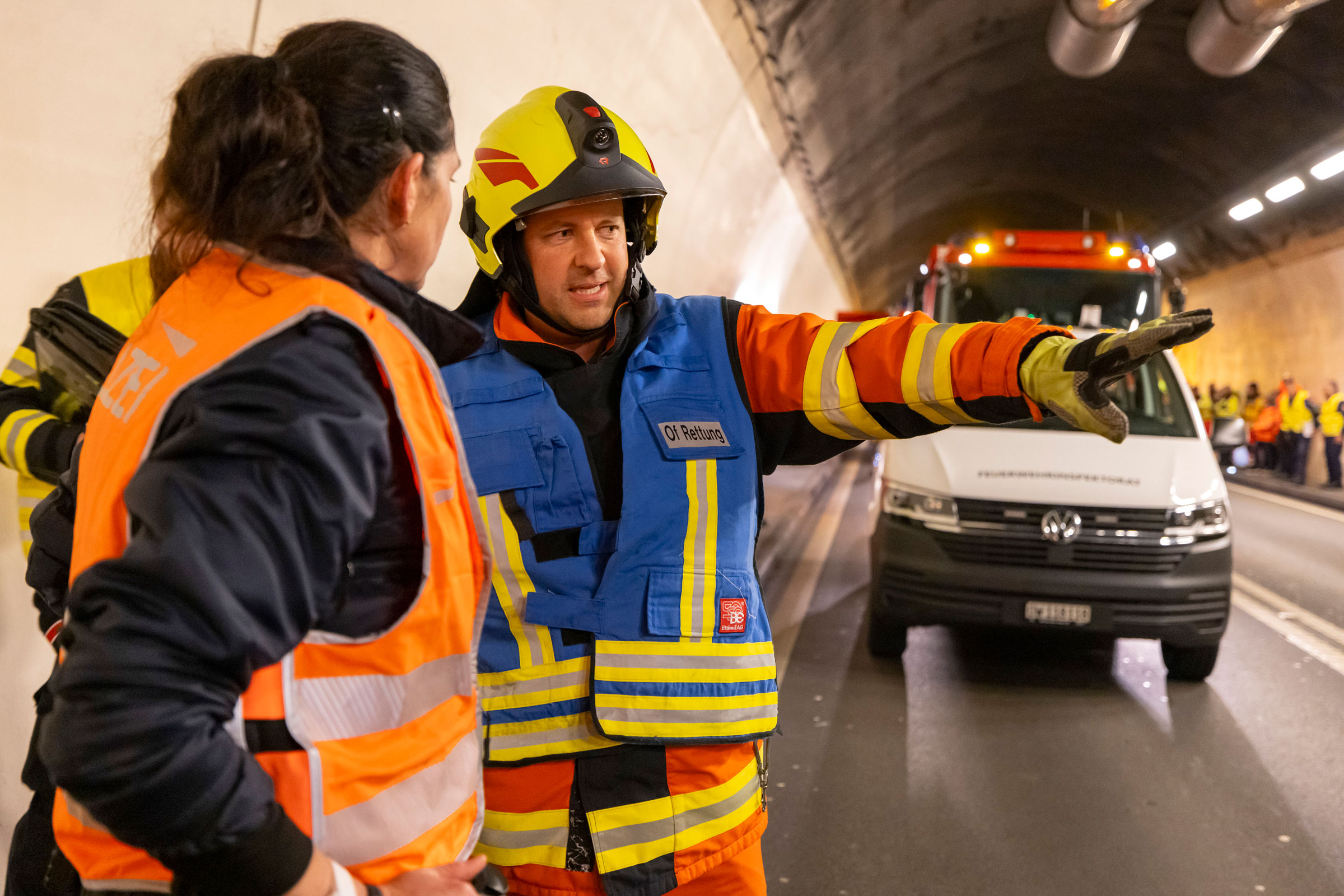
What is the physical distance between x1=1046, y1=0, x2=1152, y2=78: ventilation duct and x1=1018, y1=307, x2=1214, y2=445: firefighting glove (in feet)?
29.6

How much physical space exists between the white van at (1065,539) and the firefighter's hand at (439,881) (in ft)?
15.0

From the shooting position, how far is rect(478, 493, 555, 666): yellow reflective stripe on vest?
1991mm

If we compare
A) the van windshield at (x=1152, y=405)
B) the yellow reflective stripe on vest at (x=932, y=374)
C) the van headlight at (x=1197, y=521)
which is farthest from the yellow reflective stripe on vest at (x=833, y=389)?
the van windshield at (x=1152, y=405)

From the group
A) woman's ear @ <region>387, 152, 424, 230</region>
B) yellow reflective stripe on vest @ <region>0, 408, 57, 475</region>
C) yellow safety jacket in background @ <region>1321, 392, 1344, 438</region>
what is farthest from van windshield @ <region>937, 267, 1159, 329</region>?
yellow safety jacket in background @ <region>1321, 392, 1344, 438</region>

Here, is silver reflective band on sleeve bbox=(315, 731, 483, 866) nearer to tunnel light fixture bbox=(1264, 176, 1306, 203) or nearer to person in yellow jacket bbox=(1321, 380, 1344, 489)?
tunnel light fixture bbox=(1264, 176, 1306, 203)

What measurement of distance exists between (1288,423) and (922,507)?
16.6 meters

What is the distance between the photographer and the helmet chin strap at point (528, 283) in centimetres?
227

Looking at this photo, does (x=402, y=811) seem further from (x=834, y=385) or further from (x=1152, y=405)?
(x=1152, y=405)

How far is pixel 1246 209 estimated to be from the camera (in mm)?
17500

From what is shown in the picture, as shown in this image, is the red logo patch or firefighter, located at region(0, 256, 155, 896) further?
firefighter, located at region(0, 256, 155, 896)

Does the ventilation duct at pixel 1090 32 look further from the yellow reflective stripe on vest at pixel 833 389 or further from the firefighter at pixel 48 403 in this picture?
the firefighter at pixel 48 403

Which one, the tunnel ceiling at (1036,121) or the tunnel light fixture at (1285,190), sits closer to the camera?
the tunnel ceiling at (1036,121)

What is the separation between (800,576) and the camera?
8664 millimetres

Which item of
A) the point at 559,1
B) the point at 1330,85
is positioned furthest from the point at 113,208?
the point at 1330,85
